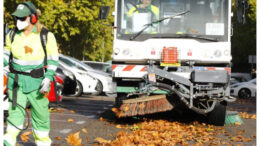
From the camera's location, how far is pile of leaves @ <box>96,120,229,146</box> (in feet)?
25.0

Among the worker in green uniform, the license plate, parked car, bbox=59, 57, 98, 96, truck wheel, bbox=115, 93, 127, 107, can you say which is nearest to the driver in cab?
the license plate

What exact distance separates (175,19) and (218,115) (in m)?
2.22

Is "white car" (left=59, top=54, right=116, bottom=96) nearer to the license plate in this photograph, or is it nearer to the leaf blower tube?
the license plate

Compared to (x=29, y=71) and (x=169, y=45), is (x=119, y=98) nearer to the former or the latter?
(x=169, y=45)

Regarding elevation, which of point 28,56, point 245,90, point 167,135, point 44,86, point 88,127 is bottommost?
point 245,90

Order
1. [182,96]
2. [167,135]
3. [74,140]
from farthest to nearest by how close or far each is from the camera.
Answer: [182,96] < [167,135] < [74,140]

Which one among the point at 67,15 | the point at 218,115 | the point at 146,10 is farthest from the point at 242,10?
the point at 67,15

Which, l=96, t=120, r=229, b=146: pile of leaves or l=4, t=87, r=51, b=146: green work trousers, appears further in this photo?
l=96, t=120, r=229, b=146: pile of leaves

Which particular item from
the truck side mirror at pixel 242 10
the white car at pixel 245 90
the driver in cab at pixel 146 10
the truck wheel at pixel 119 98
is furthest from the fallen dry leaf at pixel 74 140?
the white car at pixel 245 90

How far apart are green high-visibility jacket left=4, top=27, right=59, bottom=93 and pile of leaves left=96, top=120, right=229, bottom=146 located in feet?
6.18

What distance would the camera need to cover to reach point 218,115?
1051 centimetres

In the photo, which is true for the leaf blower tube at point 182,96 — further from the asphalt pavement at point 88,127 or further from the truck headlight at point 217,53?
the truck headlight at point 217,53

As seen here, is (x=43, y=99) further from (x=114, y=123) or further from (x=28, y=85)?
(x=114, y=123)

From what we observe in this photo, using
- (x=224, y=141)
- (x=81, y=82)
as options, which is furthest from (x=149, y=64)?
(x=81, y=82)
